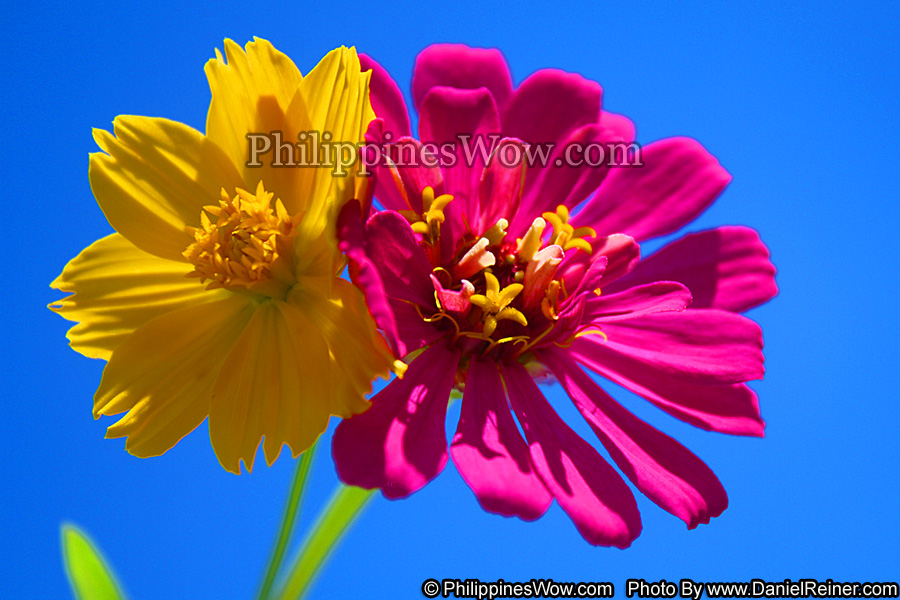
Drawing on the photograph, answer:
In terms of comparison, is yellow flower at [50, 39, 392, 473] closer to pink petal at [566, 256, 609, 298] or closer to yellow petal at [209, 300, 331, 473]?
yellow petal at [209, 300, 331, 473]

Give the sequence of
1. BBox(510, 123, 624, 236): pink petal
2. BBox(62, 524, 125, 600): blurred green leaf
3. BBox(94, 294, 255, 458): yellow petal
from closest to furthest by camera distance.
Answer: BBox(94, 294, 255, 458): yellow petal → BBox(510, 123, 624, 236): pink petal → BBox(62, 524, 125, 600): blurred green leaf

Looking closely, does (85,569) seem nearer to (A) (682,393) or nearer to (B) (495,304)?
(B) (495,304)

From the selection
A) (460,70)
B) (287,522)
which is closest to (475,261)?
(460,70)

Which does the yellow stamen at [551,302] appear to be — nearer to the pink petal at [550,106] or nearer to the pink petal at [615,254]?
the pink petal at [615,254]

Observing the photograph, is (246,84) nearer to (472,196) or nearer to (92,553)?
(472,196)

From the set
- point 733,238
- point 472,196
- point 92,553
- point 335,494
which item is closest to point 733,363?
point 733,238

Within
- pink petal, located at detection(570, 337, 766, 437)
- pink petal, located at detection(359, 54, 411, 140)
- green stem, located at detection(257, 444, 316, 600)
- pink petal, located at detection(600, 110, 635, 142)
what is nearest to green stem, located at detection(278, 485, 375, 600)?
green stem, located at detection(257, 444, 316, 600)
